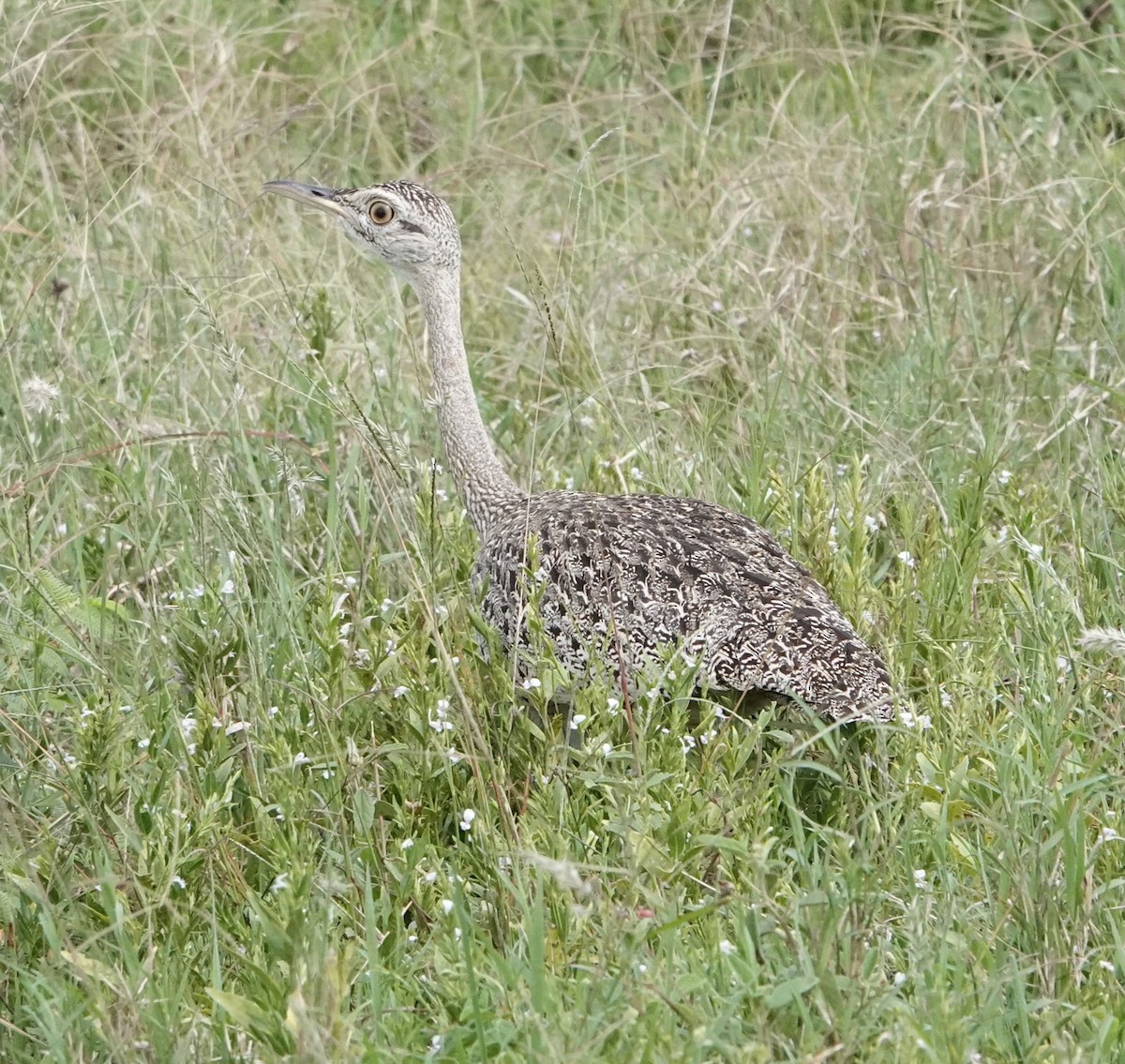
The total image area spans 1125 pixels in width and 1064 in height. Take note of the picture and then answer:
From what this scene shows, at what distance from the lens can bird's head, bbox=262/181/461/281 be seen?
4539 mm

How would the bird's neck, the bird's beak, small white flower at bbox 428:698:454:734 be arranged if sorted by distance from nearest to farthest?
small white flower at bbox 428:698:454:734 < the bird's neck < the bird's beak

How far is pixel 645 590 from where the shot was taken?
3.75m

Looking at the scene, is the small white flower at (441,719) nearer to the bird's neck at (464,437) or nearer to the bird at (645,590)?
the bird at (645,590)

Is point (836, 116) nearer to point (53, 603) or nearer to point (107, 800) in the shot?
point (53, 603)

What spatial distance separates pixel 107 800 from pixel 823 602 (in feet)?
5.11

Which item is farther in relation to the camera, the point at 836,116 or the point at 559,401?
the point at 836,116

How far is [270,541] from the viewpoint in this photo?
4.14 m

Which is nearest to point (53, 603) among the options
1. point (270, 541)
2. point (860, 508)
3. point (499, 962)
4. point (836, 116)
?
point (270, 541)

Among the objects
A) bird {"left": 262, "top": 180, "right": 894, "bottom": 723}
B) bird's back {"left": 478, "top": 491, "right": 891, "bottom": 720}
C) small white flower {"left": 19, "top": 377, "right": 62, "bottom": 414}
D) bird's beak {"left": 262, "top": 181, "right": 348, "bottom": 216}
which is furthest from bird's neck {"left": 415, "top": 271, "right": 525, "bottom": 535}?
small white flower {"left": 19, "top": 377, "right": 62, "bottom": 414}

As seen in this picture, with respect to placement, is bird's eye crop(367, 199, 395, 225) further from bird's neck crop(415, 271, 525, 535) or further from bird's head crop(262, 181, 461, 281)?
bird's neck crop(415, 271, 525, 535)

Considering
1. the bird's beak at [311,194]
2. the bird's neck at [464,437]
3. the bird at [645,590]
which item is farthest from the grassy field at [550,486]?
the bird's beak at [311,194]

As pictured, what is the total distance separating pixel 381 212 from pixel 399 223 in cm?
7

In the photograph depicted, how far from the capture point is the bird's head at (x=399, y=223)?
14.9ft

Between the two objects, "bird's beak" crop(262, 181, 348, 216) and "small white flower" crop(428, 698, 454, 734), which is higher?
"bird's beak" crop(262, 181, 348, 216)
